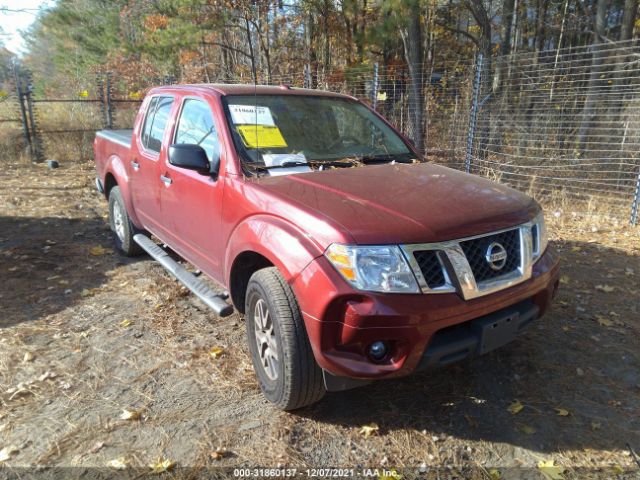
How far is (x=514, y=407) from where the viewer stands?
278 cm

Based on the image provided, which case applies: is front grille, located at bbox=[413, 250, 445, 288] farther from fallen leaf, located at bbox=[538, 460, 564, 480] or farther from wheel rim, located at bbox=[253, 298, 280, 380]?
fallen leaf, located at bbox=[538, 460, 564, 480]

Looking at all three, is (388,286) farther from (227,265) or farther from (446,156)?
(446,156)

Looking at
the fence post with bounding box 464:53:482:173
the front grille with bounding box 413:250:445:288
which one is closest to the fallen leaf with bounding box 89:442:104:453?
the front grille with bounding box 413:250:445:288

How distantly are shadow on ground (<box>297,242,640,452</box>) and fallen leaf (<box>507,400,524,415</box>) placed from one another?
0.02 m

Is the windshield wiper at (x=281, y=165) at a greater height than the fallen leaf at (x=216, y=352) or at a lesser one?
greater

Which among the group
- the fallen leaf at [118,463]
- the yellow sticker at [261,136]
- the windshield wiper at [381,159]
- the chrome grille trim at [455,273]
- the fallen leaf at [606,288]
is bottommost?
the fallen leaf at [118,463]

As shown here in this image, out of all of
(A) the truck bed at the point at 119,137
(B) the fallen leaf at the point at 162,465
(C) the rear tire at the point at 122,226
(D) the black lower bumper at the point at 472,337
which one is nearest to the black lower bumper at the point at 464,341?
(D) the black lower bumper at the point at 472,337

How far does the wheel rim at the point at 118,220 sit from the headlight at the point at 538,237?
13.5ft

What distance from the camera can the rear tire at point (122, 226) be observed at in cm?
500

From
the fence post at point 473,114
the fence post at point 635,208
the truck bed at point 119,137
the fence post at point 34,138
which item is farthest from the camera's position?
the fence post at point 34,138

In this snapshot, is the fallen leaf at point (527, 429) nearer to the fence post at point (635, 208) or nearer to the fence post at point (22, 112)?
the fence post at point (635, 208)

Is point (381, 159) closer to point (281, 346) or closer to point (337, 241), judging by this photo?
point (337, 241)

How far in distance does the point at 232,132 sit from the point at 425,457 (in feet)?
7.50

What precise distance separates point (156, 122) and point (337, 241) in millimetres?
2805
